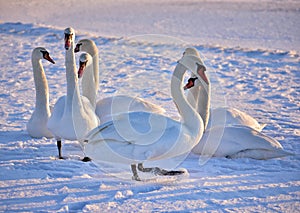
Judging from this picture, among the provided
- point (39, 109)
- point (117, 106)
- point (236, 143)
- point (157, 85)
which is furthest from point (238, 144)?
point (157, 85)

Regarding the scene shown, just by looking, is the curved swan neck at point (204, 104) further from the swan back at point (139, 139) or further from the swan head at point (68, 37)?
the swan head at point (68, 37)

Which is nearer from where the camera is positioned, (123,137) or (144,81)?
(123,137)

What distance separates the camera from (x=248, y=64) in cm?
1120

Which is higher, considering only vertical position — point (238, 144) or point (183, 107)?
point (183, 107)

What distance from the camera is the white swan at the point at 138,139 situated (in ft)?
16.2

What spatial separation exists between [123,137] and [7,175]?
131cm

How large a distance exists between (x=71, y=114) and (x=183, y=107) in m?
1.32

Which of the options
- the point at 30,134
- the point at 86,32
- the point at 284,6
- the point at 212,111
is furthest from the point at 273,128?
the point at 284,6

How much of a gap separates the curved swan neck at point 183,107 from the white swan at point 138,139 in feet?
0.27

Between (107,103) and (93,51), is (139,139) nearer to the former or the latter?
(107,103)

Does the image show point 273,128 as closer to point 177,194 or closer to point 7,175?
point 177,194

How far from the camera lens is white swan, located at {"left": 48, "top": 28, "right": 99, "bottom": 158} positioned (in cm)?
573

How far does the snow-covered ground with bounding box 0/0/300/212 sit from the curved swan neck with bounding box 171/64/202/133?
587 millimetres

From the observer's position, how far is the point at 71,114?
581 centimetres
